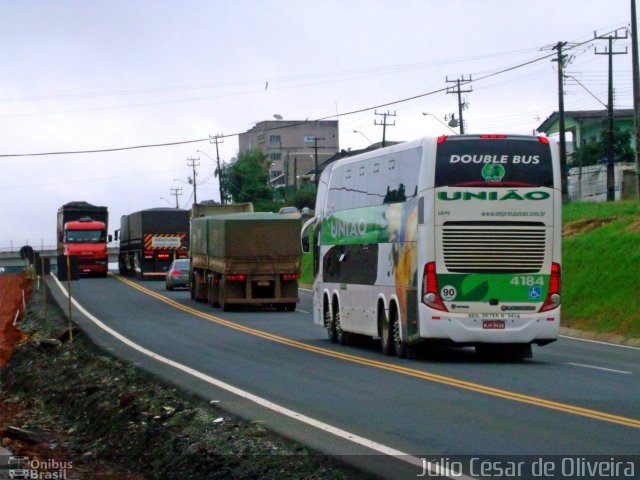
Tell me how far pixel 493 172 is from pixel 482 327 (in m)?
2.70

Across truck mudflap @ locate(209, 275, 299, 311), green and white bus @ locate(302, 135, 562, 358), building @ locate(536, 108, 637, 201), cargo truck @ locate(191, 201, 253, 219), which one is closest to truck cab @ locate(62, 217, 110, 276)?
cargo truck @ locate(191, 201, 253, 219)

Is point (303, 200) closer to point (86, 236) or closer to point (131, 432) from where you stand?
point (86, 236)

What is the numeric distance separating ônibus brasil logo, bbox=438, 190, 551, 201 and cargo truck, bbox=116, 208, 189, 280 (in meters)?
44.7

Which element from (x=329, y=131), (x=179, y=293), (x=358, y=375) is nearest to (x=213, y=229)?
(x=179, y=293)

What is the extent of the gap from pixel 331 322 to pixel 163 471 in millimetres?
15873

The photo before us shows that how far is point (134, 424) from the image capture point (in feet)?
→ 45.3

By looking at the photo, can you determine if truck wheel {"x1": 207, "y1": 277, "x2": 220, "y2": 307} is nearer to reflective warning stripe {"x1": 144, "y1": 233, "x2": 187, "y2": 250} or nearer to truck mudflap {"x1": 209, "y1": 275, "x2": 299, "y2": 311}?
truck mudflap {"x1": 209, "y1": 275, "x2": 299, "y2": 311}

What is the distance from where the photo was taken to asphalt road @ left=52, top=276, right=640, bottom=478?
11680 mm

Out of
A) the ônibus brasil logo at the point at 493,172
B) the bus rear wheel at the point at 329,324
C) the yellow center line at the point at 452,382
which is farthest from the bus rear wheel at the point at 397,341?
the bus rear wheel at the point at 329,324

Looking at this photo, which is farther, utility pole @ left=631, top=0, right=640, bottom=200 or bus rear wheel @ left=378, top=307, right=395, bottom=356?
utility pole @ left=631, top=0, right=640, bottom=200

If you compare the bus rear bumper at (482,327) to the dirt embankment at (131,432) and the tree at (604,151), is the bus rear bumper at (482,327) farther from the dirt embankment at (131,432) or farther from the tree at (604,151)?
the tree at (604,151)

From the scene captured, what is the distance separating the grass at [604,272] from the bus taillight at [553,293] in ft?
27.8

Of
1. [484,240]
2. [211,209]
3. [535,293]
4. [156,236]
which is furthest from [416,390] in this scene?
[156,236]

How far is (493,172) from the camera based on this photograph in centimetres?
2094
